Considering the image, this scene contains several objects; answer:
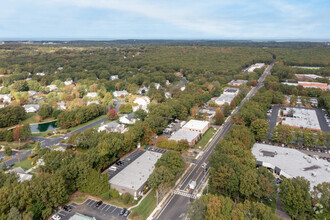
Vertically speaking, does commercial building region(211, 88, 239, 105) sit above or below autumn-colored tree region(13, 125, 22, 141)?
above

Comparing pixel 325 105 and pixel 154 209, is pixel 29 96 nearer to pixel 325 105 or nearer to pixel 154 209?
pixel 154 209

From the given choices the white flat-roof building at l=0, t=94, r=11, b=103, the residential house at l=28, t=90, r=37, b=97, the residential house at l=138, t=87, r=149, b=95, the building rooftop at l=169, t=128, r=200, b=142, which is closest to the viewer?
the building rooftop at l=169, t=128, r=200, b=142

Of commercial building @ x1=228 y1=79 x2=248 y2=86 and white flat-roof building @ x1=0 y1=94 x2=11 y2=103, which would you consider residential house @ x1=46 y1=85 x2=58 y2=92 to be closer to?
white flat-roof building @ x1=0 y1=94 x2=11 y2=103

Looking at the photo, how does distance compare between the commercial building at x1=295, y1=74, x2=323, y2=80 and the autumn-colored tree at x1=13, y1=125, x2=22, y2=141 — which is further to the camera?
the commercial building at x1=295, y1=74, x2=323, y2=80

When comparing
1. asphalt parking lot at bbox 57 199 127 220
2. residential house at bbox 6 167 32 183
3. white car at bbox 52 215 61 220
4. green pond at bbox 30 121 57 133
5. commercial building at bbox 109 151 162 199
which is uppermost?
commercial building at bbox 109 151 162 199

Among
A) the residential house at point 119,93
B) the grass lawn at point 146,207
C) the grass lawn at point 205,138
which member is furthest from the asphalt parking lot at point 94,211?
the residential house at point 119,93

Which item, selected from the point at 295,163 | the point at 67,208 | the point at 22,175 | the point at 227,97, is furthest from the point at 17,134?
the point at 227,97

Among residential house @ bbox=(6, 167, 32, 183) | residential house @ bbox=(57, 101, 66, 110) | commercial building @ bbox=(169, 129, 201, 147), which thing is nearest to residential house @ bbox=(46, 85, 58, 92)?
residential house @ bbox=(57, 101, 66, 110)
